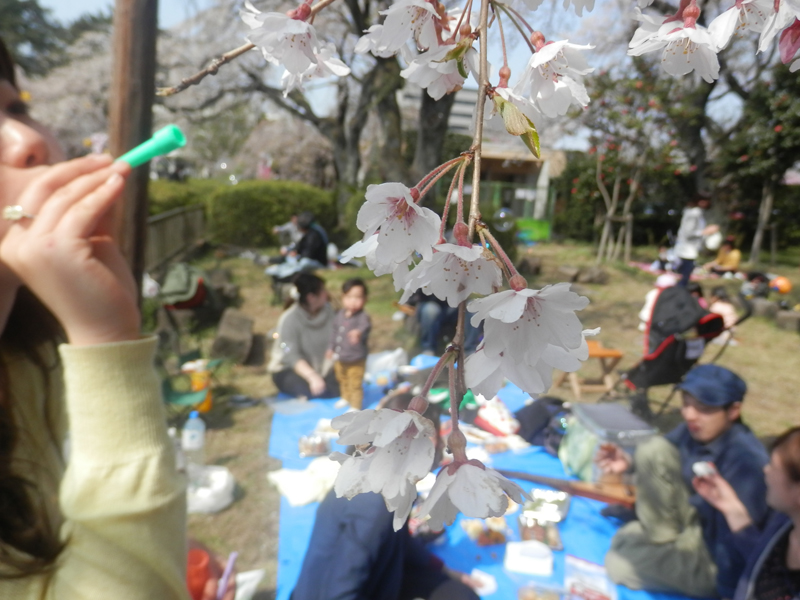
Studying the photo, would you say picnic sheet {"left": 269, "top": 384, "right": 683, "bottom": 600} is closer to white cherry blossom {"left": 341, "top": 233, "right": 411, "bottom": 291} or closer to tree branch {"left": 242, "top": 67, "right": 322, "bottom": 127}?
white cherry blossom {"left": 341, "top": 233, "right": 411, "bottom": 291}

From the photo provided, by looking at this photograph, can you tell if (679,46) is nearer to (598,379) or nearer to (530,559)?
(530,559)

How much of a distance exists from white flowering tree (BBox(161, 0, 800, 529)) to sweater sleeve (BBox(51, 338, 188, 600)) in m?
0.63

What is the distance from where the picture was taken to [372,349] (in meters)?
5.97

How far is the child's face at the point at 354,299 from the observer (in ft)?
15.4

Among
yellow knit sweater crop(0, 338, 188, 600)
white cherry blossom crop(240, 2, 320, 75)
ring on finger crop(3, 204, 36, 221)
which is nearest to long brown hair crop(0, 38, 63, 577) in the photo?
yellow knit sweater crop(0, 338, 188, 600)

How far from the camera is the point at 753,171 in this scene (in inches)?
448

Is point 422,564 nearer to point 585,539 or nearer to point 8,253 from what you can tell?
point 585,539

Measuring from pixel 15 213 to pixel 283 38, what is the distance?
60cm

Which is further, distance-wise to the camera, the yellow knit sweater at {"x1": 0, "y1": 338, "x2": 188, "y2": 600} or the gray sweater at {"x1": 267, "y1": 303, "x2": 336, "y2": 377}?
the gray sweater at {"x1": 267, "y1": 303, "x2": 336, "y2": 377}

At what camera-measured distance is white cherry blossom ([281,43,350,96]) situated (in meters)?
0.60

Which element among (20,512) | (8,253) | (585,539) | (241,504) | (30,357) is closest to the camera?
(8,253)

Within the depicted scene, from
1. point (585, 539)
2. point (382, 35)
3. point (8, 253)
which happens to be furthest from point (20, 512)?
point (585, 539)

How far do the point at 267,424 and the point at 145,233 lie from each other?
9.61 feet

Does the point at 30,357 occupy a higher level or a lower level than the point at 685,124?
lower
